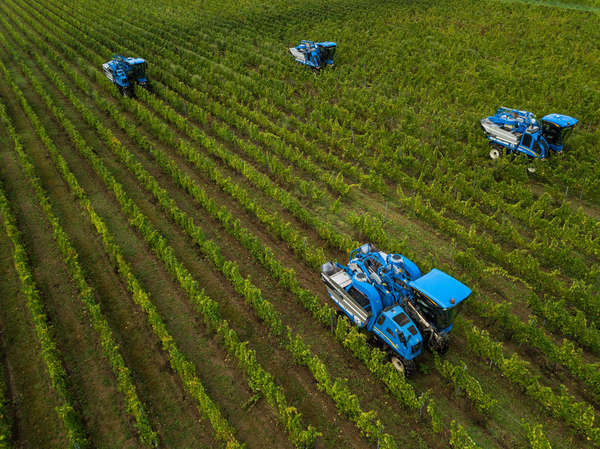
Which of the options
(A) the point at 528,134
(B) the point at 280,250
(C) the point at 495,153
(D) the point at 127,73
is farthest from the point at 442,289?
(D) the point at 127,73

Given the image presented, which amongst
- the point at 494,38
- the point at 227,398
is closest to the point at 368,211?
the point at 227,398

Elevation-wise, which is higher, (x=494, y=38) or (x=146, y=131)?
(x=494, y=38)

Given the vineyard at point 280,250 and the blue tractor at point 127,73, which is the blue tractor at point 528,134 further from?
the blue tractor at point 127,73

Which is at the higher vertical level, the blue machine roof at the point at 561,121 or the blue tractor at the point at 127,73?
the blue machine roof at the point at 561,121

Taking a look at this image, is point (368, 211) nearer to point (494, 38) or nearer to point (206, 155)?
point (206, 155)

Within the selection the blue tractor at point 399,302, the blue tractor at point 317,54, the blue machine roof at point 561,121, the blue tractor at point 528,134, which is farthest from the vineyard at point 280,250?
the blue machine roof at point 561,121

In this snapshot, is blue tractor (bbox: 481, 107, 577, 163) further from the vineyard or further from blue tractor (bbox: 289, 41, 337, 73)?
blue tractor (bbox: 289, 41, 337, 73)

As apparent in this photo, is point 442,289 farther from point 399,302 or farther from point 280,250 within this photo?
point 280,250
